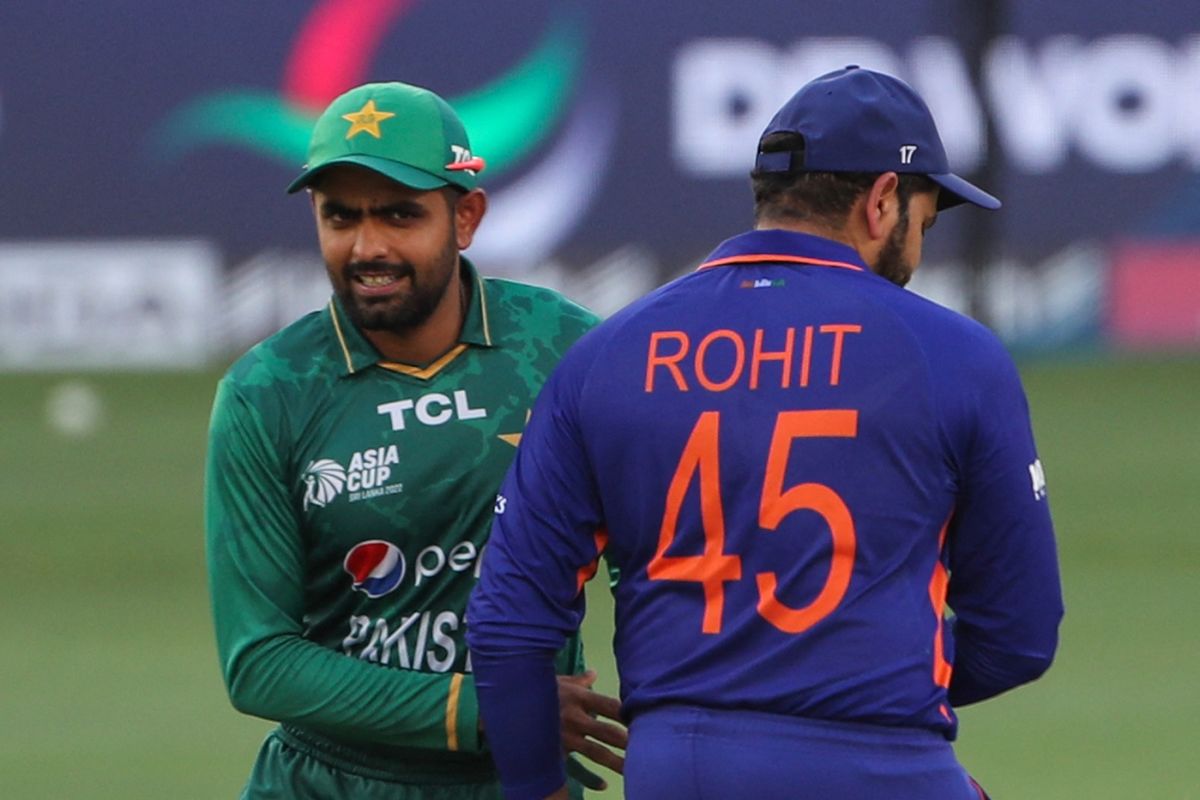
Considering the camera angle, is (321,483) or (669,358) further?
(321,483)

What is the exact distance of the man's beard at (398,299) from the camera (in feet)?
12.9

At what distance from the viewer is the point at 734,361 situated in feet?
11.2

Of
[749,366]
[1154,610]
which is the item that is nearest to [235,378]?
[749,366]

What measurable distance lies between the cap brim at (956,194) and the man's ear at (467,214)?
87cm

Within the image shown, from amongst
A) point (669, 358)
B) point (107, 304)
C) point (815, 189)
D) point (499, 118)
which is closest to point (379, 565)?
point (669, 358)

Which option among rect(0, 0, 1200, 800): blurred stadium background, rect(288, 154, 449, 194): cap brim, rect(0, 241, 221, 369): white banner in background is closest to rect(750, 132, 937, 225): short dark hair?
rect(288, 154, 449, 194): cap brim

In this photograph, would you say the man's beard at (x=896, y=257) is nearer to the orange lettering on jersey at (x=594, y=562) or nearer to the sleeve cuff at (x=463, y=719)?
the orange lettering on jersey at (x=594, y=562)

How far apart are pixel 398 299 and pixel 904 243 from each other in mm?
917

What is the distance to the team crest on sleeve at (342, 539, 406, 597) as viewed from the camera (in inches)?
156

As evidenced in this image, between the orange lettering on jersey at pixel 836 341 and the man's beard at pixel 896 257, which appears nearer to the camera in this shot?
the orange lettering on jersey at pixel 836 341

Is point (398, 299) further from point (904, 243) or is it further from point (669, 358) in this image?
point (904, 243)

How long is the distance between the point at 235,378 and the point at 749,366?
102 cm

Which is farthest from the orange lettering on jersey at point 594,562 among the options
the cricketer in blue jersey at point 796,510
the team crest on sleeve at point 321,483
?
the team crest on sleeve at point 321,483

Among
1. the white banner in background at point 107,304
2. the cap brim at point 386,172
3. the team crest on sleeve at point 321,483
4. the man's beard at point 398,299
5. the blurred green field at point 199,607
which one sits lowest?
the blurred green field at point 199,607
